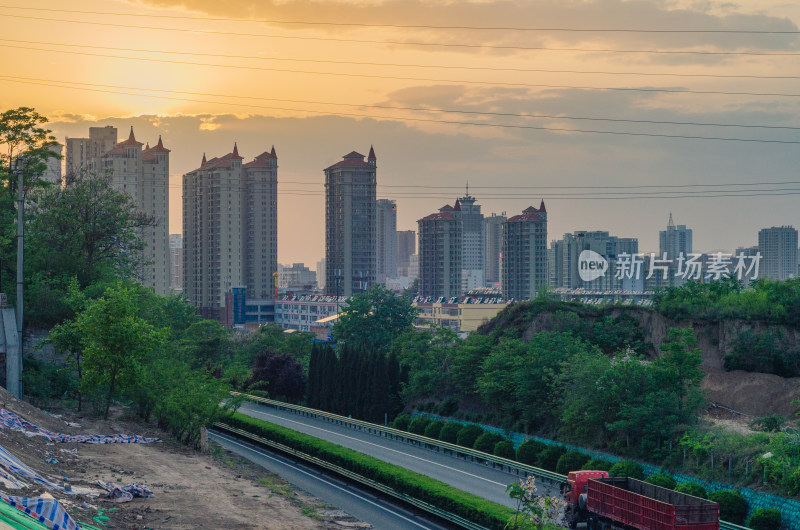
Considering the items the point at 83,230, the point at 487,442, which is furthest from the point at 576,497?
the point at 83,230

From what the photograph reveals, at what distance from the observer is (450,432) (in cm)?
5088

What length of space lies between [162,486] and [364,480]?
10434 millimetres

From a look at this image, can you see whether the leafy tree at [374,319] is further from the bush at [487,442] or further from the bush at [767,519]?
the bush at [767,519]

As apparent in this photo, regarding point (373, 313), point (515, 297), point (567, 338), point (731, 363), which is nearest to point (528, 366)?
point (567, 338)

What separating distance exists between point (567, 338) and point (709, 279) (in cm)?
2094

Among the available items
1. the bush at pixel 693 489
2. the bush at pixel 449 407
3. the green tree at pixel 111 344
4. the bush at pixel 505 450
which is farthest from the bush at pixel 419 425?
the bush at pixel 693 489

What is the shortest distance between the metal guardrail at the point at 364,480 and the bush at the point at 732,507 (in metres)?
9.28

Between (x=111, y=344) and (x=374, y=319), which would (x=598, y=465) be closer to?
(x=111, y=344)

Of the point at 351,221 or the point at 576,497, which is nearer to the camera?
the point at 576,497

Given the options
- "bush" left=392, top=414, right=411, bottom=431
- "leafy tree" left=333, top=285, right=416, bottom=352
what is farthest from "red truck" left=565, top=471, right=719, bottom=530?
"leafy tree" left=333, top=285, right=416, bottom=352

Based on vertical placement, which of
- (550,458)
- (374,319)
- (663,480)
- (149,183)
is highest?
(149,183)

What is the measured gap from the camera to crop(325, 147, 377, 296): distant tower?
18962 cm

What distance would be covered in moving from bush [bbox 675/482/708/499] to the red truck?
3815 mm

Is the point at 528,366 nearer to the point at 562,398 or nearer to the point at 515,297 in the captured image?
the point at 562,398
